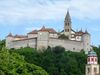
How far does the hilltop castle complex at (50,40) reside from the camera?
4321 inches

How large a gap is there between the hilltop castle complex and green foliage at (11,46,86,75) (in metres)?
1.93

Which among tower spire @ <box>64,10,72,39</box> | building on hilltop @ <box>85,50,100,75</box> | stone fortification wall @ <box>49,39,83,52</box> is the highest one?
tower spire @ <box>64,10,72,39</box>

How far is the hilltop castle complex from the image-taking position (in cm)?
10975

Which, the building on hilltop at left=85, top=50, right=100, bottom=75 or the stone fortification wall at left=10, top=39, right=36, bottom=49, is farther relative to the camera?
the stone fortification wall at left=10, top=39, right=36, bottom=49

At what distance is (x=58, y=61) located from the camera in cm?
10112

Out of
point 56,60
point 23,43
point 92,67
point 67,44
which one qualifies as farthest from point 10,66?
point 67,44

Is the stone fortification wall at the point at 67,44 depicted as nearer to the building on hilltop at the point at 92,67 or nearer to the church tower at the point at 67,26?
the church tower at the point at 67,26

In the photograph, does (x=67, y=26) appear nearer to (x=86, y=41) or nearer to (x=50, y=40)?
(x=86, y=41)

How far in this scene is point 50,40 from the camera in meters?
110

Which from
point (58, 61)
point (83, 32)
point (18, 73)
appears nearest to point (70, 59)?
point (58, 61)

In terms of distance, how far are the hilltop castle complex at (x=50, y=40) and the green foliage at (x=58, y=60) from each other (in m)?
1.93

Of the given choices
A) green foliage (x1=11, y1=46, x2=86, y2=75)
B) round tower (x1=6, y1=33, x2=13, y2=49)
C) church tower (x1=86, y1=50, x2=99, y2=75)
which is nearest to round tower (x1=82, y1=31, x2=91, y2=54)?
green foliage (x1=11, y1=46, x2=86, y2=75)

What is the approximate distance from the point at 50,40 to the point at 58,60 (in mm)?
9786

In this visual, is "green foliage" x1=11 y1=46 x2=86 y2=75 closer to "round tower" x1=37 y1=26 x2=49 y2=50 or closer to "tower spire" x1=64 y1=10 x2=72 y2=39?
"round tower" x1=37 y1=26 x2=49 y2=50
